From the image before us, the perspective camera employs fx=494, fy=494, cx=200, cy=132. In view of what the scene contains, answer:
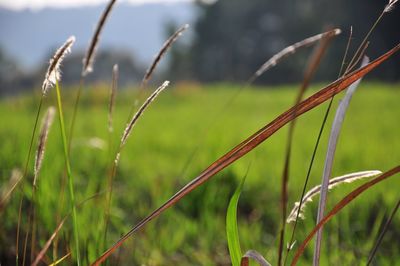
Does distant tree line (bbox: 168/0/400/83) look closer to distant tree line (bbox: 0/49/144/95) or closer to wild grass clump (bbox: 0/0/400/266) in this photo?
distant tree line (bbox: 0/49/144/95)

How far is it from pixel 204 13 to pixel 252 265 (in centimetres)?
2920

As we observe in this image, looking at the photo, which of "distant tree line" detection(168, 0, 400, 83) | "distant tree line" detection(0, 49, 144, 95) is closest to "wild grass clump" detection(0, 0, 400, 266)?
"distant tree line" detection(168, 0, 400, 83)

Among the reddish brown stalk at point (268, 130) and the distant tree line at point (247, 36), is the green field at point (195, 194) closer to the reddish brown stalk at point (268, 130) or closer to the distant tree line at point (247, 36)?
the reddish brown stalk at point (268, 130)

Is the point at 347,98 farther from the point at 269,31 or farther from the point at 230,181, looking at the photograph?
the point at 269,31

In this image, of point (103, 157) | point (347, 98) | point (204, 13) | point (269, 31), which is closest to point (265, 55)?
point (269, 31)

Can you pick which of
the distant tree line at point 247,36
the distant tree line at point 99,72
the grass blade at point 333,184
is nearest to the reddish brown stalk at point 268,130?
the grass blade at point 333,184

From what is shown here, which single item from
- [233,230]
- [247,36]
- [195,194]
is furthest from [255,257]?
[247,36]

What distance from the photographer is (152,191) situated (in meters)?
2.64

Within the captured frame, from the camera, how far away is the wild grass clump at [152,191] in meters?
0.71

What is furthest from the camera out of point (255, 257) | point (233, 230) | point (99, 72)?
point (99, 72)

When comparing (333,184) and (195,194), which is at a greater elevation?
(333,184)

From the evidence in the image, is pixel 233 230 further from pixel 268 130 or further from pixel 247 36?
pixel 247 36

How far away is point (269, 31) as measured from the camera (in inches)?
1156

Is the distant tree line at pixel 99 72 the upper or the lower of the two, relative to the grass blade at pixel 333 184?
upper
